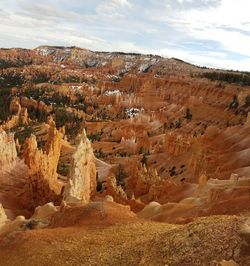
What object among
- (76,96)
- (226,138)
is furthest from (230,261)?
(76,96)

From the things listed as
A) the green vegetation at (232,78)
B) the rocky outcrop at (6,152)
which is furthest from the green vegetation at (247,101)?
the rocky outcrop at (6,152)

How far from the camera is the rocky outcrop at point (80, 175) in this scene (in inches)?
1393

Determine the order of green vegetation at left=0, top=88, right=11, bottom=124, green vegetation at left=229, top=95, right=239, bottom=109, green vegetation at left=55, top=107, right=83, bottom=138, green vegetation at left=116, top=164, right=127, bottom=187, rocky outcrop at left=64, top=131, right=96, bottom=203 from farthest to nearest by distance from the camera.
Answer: green vegetation at left=0, top=88, right=11, bottom=124 < green vegetation at left=55, top=107, right=83, bottom=138 < green vegetation at left=229, top=95, right=239, bottom=109 < green vegetation at left=116, top=164, right=127, bottom=187 < rocky outcrop at left=64, top=131, right=96, bottom=203

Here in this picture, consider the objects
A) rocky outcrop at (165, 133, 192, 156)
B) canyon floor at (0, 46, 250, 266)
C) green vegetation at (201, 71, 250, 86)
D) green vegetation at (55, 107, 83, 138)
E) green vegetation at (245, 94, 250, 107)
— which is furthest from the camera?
green vegetation at (201, 71, 250, 86)

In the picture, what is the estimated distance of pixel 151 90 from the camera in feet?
497

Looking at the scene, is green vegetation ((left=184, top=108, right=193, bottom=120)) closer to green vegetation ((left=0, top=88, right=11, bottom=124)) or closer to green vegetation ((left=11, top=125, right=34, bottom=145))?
green vegetation ((left=11, top=125, right=34, bottom=145))

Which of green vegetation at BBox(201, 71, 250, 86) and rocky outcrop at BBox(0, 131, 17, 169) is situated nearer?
rocky outcrop at BBox(0, 131, 17, 169)

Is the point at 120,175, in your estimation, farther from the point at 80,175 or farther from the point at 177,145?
the point at 80,175

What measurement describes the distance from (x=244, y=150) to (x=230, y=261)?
37691mm

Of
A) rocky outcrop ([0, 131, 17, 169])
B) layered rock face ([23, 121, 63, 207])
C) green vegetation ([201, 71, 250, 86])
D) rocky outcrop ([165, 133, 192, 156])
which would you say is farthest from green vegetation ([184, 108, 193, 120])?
rocky outcrop ([0, 131, 17, 169])

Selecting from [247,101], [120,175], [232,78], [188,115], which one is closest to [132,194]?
[120,175]

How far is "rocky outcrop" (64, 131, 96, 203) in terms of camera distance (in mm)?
35375

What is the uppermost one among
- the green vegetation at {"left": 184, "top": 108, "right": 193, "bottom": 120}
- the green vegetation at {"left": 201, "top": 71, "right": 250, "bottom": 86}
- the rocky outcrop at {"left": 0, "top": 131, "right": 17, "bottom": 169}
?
the green vegetation at {"left": 201, "top": 71, "right": 250, "bottom": 86}

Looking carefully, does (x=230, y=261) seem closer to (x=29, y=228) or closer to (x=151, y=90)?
(x=29, y=228)
